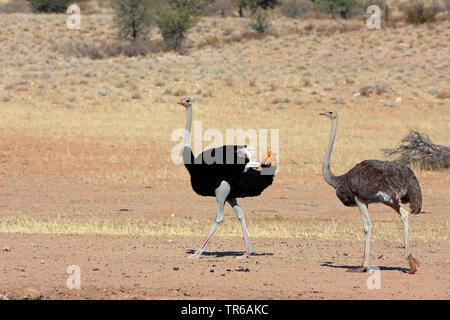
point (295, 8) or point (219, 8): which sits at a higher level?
point (219, 8)

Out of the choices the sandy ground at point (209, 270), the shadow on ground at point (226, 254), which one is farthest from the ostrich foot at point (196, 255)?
the shadow on ground at point (226, 254)

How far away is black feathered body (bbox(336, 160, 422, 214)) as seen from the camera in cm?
891

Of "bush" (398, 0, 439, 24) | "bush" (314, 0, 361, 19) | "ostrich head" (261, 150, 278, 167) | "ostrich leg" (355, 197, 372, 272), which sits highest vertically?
"bush" (314, 0, 361, 19)

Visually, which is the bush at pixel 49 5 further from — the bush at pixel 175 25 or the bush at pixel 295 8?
the bush at pixel 295 8

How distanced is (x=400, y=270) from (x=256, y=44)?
39014 mm

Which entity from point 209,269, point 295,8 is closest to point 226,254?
point 209,269

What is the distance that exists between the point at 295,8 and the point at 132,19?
18.5 meters

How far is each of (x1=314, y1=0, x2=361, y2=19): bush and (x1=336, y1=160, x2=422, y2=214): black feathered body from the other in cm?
5122

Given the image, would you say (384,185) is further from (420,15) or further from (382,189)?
(420,15)

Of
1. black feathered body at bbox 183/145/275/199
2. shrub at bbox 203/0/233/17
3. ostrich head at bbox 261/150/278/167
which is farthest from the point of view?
shrub at bbox 203/0/233/17

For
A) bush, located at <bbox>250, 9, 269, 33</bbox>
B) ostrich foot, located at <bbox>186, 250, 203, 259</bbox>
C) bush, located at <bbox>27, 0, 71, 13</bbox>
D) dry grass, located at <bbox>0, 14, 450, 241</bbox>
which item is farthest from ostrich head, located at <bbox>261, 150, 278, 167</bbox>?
bush, located at <bbox>27, 0, 71, 13</bbox>

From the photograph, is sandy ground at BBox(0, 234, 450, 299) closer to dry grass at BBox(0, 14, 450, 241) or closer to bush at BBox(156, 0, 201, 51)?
dry grass at BBox(0, 14, 450, 241)

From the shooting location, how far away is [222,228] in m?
14.0

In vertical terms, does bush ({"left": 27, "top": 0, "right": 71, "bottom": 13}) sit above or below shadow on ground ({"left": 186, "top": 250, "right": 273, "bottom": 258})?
above
